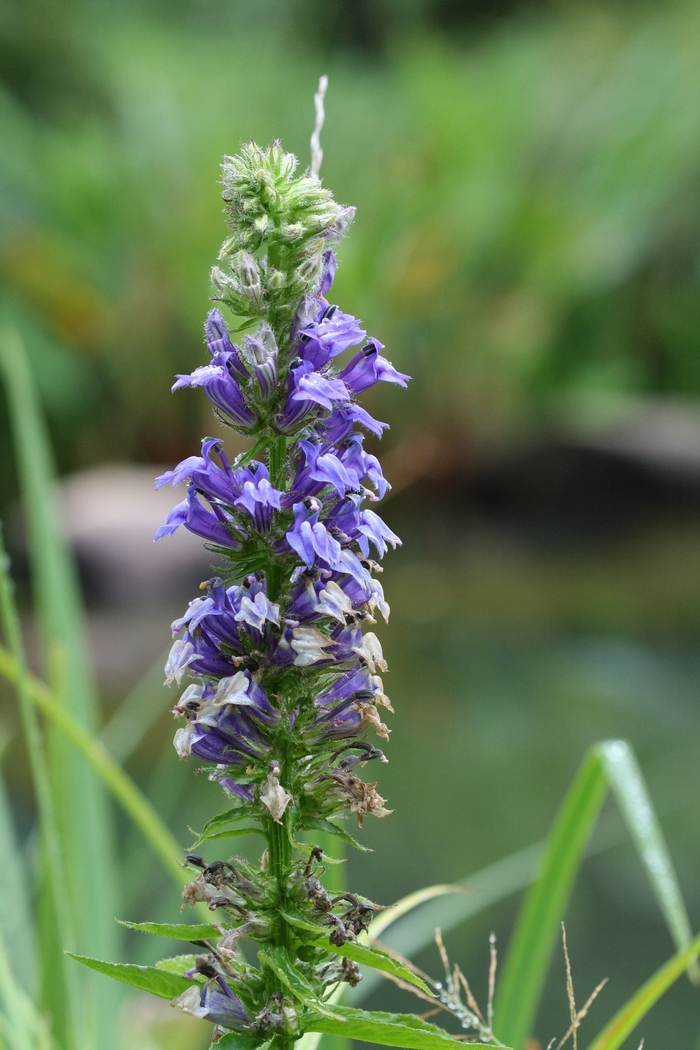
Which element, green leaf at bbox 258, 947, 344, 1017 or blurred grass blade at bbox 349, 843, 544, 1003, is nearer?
green leaf at bbox 258, 947, 344, 1017

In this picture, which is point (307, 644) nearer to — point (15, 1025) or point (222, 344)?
point (222, 344)

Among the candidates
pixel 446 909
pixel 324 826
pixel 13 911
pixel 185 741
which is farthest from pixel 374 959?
pixel 446 909

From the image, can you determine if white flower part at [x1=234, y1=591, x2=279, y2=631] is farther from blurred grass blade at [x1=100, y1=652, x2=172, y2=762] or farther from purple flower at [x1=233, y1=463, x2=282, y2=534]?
blurred grass blade at [x1=100, y1=652, x2=172, y2=762]

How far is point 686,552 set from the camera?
9.63m

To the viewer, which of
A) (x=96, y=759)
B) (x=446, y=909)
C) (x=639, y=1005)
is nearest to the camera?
(x=639, y=1005)

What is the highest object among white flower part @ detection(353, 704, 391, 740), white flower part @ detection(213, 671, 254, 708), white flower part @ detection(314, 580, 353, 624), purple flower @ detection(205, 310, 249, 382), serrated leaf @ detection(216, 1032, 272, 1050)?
purple flower @ detection(205, 310, 249, 382)

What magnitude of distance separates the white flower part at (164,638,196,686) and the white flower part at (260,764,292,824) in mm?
114

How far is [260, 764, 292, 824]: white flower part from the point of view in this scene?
0.87m

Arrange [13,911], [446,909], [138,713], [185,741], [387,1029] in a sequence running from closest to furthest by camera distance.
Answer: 1. [387,1029]
2. [185,741]
3. [13,911]
4. [446,909]
5. [138,713]

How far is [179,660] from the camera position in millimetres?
943

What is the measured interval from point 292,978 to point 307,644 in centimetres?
27

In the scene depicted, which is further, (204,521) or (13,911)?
(13,911)

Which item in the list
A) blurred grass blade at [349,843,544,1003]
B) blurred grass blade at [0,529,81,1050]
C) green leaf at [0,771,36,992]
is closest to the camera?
blurred grass blade at [0,529,81,1050]

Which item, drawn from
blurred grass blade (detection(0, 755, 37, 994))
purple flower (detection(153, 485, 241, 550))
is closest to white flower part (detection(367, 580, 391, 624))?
purple flower (detection(153, 485, 241, 550))
